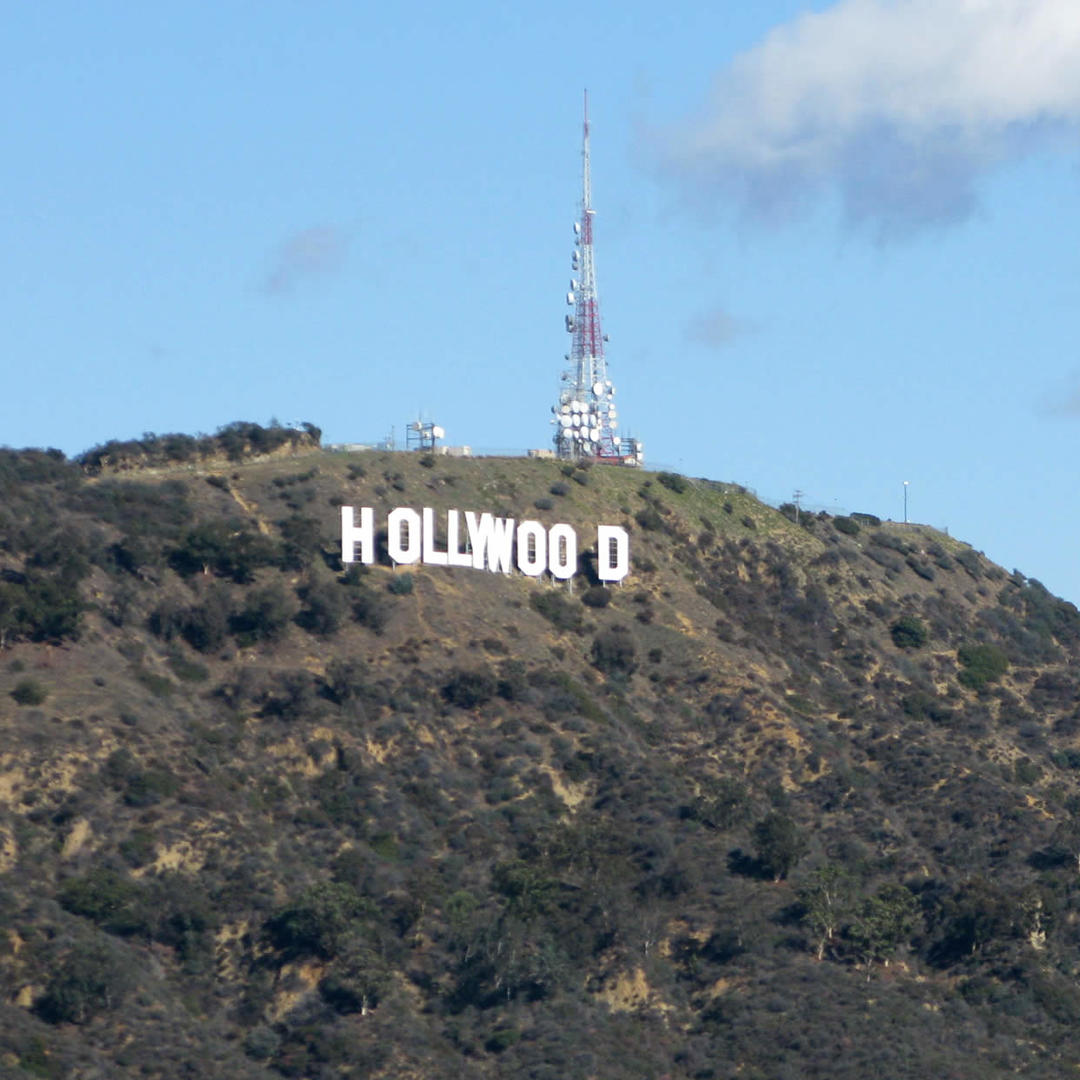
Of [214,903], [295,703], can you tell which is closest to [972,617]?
[295,703]

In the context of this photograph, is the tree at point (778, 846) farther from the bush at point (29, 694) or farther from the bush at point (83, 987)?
the bush at point (29, 694)

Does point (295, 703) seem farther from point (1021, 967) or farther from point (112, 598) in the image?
point (1021, 967)

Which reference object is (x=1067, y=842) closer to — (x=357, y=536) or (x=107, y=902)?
(x=357, y=536)

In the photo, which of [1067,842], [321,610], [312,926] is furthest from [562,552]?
[312,926]

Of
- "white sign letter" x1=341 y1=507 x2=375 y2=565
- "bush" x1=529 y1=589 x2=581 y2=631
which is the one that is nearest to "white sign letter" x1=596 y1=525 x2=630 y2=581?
"bush" x1=529 y1=589 x2=581 y2=631

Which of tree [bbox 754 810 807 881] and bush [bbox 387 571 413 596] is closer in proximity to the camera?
tree [bbox 754 810 807 881]

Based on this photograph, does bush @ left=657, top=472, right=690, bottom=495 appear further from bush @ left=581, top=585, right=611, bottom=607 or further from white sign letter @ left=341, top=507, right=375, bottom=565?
white sign letter @ left=341, top=507, right=375, bottom=565

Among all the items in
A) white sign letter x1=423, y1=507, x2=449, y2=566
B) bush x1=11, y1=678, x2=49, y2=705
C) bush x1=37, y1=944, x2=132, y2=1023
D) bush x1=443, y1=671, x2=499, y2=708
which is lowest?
bush x1=37, y1=944, x2=132, y2=1023
